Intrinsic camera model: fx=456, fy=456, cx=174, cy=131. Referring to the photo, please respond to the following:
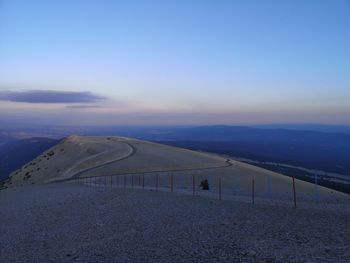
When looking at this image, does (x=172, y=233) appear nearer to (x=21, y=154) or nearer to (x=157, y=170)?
(x=157, y=170)

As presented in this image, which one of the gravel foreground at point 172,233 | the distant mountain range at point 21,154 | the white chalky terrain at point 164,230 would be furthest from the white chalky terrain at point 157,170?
the distant mountain range at point 21,154

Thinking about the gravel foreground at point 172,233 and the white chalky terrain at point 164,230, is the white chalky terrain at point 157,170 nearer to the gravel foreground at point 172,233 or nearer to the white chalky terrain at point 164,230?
the white chalky terrain at point 164,230

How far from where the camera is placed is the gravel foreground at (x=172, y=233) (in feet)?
39.9

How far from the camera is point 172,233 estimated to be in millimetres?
15125

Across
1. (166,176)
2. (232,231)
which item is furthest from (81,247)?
(166,176)

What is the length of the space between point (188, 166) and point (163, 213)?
138 ft

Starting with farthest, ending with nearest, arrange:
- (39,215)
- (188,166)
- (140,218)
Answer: (188,166), (39,215), (140,218)

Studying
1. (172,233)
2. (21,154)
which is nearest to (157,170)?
(172,233)

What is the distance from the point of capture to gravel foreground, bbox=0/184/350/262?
12.2 m

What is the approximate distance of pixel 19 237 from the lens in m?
16.2

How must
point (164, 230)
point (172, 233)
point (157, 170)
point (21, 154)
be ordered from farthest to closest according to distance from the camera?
point (21, 154), point (157, 170), point (164, 230), point (172, 233)

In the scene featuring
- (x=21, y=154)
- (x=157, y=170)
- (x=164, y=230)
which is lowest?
(x=21, y=154)

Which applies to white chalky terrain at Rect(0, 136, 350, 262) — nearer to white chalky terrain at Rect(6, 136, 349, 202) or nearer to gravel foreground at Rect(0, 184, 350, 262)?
gravel foreground at Rect(0, 184, 350, 262)

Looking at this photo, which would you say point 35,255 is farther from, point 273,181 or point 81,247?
point 273,181
